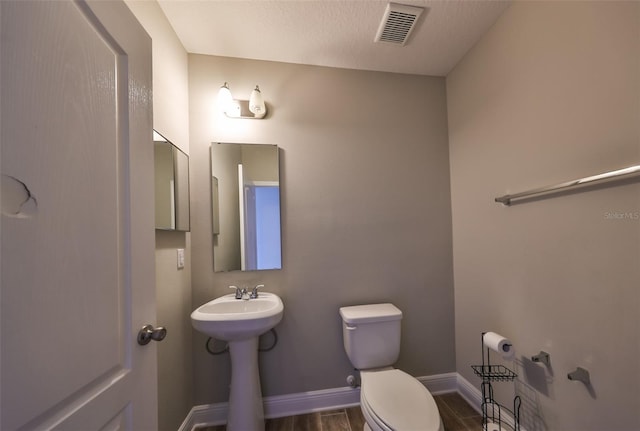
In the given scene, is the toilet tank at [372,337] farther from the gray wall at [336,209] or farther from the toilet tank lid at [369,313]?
the gray wall at [336,209]

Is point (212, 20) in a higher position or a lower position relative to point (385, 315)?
higher

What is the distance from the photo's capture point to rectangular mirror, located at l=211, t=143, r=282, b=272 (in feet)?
5.31

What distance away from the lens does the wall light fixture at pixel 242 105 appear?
5.15ft

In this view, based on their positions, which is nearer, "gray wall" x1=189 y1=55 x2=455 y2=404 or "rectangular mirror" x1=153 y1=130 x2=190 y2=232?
"rectangular mirror" x1=153 y1=130 x2=190 y2=232

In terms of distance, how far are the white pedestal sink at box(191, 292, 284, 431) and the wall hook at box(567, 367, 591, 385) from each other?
133 centimetres

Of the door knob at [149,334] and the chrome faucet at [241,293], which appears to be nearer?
the door knob at [149,334]

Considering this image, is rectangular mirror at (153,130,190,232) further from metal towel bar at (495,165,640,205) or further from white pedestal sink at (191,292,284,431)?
metal towel bar at (495,165,640,205)

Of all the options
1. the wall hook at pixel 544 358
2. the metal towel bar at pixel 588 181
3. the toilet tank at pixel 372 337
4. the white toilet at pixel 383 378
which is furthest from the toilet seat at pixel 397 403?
the metal towel bar at pixel 588 181

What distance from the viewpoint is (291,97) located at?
1.72 m

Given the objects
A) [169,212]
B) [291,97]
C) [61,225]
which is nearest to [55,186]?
[61,225]

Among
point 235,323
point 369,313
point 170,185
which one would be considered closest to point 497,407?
point 369,313

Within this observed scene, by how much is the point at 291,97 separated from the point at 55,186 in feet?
4.89

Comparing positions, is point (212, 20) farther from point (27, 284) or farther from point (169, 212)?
point (27, 284)

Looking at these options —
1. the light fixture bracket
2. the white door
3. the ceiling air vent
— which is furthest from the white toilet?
the ceiling air vent
